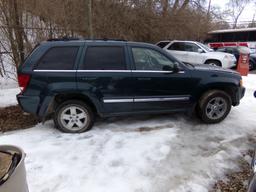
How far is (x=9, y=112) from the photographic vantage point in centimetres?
586

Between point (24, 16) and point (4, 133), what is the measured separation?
4196mm

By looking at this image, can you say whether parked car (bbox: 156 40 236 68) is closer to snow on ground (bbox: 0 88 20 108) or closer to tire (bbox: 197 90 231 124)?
tire (bbox: 197 90 231 124)

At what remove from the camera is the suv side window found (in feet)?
15.5

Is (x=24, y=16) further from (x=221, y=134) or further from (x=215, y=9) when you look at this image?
(x=215, y=9)

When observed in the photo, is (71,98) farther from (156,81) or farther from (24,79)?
(156,81)

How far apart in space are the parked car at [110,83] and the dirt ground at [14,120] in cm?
84

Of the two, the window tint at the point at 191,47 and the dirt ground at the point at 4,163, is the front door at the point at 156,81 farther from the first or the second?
the window tint at the point at 191,47

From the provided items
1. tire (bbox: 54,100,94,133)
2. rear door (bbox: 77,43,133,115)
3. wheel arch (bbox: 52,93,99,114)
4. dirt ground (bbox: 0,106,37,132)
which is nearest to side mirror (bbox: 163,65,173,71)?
rear door (bbox: 77,43,133,115)

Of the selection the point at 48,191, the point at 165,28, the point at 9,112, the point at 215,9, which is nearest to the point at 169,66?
the point at 48,191

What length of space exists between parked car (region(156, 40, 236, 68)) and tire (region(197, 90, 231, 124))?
288 inches

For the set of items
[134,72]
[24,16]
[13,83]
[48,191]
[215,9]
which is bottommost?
[48,191]

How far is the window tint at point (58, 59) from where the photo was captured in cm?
439

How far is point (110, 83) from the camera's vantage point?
179 inches

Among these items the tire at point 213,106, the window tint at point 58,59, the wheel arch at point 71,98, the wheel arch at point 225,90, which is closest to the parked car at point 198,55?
the wheel arch at point 225,90
